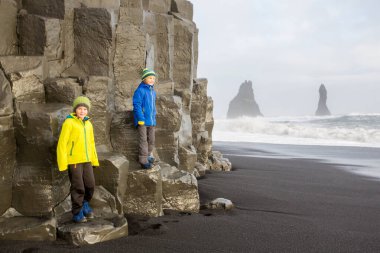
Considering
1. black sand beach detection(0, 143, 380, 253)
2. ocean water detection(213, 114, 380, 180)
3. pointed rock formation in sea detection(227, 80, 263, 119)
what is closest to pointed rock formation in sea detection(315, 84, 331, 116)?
pointed rock formation in sea detection(227, 80, 263, 119)

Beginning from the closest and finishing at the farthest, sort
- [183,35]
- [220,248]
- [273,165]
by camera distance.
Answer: [220,248]
[183,35]
[273,165]

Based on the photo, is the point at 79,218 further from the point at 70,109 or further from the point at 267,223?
the point at 267,223

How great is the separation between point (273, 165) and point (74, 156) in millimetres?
7908

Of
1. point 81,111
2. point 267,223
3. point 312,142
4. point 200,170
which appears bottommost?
point 267,223

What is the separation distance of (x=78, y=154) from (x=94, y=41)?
208 centimetres

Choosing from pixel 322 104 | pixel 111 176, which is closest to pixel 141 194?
pixel 111 176

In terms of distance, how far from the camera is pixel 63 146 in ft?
13.9

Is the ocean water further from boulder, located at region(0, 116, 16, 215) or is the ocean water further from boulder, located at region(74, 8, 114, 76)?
boulder, located at region(0, 116, 16, 215)

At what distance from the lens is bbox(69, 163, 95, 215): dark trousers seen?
436cm

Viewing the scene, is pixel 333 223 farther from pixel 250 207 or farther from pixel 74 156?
pixel 74 156

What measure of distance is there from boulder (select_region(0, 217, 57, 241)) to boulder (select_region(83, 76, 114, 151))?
1552 millimetres

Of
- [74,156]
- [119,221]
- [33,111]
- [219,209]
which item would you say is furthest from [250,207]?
[33,111]

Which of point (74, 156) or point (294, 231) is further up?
point (74, 156)

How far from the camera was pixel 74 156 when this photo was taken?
4340mm
